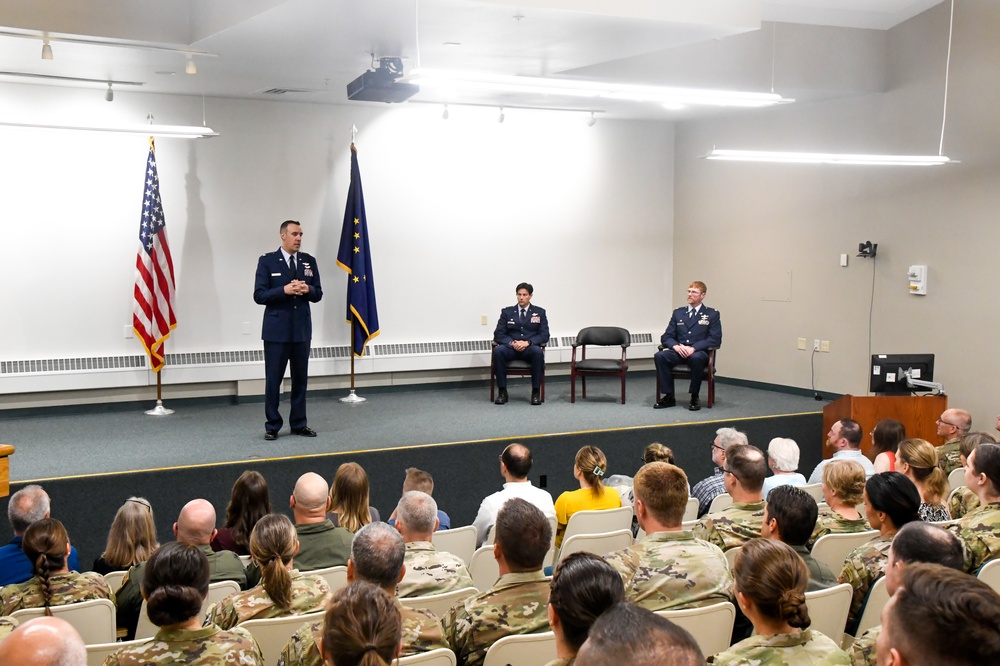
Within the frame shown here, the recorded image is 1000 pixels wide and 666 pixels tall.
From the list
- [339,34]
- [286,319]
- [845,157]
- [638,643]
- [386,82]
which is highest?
[339,34]

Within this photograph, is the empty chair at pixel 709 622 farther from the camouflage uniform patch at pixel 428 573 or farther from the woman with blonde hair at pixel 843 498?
the woman with blonde hair at pixel 843 498

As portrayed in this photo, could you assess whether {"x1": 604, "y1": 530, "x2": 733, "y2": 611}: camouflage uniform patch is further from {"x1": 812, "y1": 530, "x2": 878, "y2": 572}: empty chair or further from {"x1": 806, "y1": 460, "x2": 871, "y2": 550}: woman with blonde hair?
{"x1": 806, "y1": 460, "x2": 871, "y2": 550}: woman with blonde hair

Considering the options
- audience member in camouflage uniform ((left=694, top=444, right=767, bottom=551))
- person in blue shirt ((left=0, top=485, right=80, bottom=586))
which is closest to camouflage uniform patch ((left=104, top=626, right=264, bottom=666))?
person in blue shirt ((left=0, top=485, right=80, bottom=586))

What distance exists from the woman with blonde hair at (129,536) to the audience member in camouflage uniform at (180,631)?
4.30 ft

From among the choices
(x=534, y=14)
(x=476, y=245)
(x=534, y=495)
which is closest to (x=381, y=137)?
(x=476, y=245)

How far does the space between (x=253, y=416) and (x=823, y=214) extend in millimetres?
5651

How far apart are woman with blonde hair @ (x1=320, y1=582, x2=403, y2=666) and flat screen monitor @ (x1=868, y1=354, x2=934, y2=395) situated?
6.19m

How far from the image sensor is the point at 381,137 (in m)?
9.20

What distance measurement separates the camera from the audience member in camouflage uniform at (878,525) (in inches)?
127

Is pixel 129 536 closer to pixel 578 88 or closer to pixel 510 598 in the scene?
pixel 510 598

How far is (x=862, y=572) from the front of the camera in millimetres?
3229

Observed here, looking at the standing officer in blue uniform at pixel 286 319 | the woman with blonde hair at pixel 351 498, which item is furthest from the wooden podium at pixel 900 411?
the woman with blonde hair at pixel 351 498

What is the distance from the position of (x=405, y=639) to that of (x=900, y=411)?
5989 millimetres

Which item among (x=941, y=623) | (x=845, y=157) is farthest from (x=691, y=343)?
(x=941, y=623)
